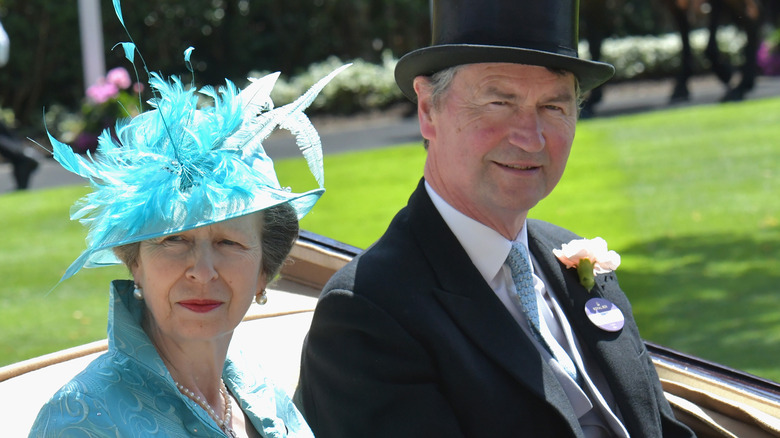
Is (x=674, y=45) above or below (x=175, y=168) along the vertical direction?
above

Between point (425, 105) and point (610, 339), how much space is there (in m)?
0.74

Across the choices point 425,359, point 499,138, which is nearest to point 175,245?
point 425,359

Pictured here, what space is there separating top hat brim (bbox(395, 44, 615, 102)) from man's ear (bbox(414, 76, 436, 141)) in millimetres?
22

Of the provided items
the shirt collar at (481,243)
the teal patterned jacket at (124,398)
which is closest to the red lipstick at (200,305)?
the teal patterned jacket at (124,398)

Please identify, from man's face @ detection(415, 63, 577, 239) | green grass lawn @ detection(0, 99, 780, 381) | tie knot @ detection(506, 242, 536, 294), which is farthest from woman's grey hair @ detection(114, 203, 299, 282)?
green grass lawn @ detection(0, 99, 780, 381)

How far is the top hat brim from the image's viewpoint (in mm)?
2492

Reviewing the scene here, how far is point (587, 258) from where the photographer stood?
276 centimetres

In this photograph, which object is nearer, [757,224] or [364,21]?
[757,224]

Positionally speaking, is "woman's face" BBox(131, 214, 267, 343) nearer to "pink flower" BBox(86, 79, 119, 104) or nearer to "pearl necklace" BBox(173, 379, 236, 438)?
"pearl necklace" BBox(173, 379, 236, 438)

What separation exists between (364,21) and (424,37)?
4.86 ft

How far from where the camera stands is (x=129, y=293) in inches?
82.4

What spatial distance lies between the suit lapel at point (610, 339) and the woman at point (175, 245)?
824 millimetres

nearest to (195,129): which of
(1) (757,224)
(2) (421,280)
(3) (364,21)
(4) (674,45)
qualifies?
(2) (421,280)

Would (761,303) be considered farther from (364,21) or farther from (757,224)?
(364,21)
